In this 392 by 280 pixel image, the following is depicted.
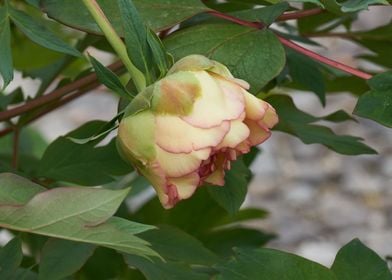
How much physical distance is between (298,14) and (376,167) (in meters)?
2.35

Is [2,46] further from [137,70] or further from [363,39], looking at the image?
[363,39]

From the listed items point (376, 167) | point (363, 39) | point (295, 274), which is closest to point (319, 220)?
point (376, 167)

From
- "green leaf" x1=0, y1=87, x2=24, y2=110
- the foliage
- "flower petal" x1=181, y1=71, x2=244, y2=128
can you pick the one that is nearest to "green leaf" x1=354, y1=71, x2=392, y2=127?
the foliage

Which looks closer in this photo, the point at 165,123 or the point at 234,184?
the point at 165,123

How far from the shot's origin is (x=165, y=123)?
0.51 metres

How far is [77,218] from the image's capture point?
1.61ft

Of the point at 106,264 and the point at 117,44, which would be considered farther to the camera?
the point at 106,264

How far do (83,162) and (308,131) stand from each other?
17cm

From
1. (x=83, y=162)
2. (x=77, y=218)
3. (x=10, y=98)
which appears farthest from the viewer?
(x=10, y=98)

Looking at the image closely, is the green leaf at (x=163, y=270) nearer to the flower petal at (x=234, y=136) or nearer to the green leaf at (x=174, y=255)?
the green leaf at (x=174, y=255)

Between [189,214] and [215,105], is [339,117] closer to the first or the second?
[189,214]

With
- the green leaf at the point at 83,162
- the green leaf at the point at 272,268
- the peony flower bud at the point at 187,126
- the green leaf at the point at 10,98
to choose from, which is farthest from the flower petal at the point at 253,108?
the green leaf at the point at 10,98

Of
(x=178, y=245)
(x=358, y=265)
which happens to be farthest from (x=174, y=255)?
(x=358, y=265)

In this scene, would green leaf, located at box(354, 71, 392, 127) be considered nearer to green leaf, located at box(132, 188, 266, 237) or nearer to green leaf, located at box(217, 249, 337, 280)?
green leaf, located at box(217, 249, 337, 280)
